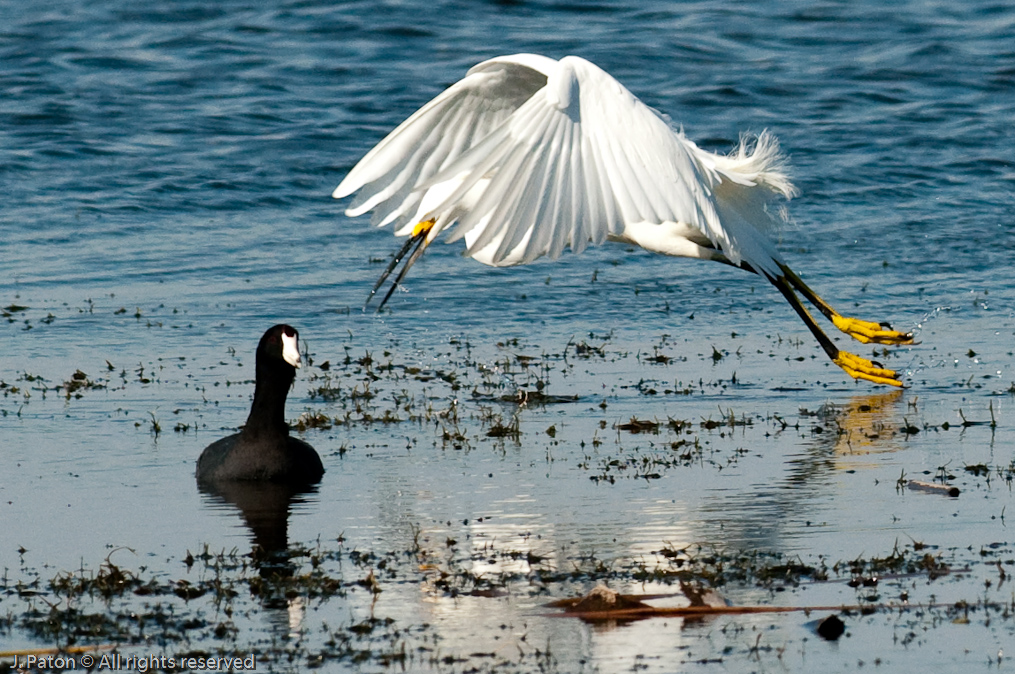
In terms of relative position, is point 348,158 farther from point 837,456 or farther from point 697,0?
point 837,456

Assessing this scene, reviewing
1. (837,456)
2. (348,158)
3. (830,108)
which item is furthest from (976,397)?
(830,108)

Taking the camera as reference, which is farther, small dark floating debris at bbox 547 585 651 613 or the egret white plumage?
the egret white plumage

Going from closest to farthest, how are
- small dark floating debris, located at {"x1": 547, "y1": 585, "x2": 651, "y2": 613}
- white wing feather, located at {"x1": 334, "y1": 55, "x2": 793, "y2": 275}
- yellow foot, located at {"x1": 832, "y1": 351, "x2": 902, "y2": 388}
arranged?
small dark floating debris, located at {"x1": 547, "y1": 585, "x2": 651, "y2": 613} < white wing feather, located at {"x1": 334, "y1": 55, "x2": 793, "y2": 275} < yellow foot, located at {"x1": 832, "y1": 351, "x2": 902, "y2": 388}

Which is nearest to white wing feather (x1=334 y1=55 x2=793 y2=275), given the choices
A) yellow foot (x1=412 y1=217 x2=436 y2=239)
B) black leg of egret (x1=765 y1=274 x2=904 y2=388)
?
yellow foot (x1=412 y1=217 x2=436 y2=239)

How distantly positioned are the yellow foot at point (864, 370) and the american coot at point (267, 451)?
309 centimetres

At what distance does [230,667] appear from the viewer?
4.51 meters

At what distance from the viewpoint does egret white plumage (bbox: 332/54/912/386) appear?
6.12 meters

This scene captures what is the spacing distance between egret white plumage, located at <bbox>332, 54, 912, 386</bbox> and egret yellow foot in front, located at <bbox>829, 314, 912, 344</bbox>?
4.02ft

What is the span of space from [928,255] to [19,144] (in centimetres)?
949

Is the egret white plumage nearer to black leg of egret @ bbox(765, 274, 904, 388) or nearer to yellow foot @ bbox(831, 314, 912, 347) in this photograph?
black leg of egret @ bbox(765, 274, 904, 388)

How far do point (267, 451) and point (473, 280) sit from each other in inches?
221

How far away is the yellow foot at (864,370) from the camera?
892 centimetres

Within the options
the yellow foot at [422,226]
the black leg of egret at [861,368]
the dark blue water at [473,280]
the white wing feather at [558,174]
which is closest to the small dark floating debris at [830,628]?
the dark blue water at [473,280]

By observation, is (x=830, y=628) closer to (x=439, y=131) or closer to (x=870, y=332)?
(x=439, y=131)
